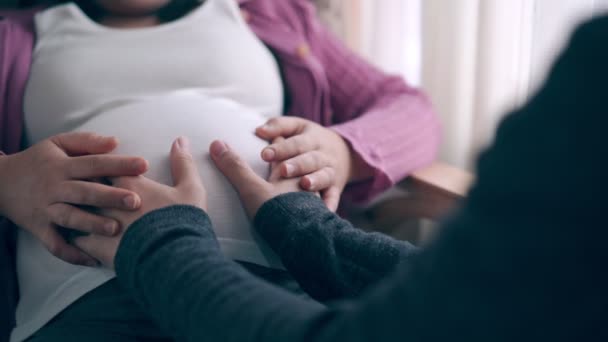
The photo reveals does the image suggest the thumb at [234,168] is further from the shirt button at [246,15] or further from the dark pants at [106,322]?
the shirt button at [246,15]

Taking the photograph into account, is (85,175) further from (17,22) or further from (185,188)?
(17,22)

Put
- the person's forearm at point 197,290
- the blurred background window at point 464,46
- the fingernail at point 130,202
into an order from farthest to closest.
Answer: the blurred background window at point 464,46 → the fingernail at point 130,202 → the person's forearm at point 197,290

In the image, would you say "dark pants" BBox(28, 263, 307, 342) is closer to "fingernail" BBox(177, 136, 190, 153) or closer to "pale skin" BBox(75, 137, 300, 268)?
"pale skin" BBox(75, 137, 300, 268)

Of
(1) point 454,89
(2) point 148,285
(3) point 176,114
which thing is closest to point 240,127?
(3) point 176,114

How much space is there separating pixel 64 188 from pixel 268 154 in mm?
251

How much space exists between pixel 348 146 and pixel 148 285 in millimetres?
448

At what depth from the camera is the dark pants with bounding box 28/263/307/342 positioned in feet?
1.99

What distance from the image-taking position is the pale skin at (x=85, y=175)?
0.62 m

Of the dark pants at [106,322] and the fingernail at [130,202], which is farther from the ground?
the fingernail at [130,202]

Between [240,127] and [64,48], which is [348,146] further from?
[64,48]

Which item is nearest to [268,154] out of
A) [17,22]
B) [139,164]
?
[139,164]

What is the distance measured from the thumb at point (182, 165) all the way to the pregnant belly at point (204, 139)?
0.8 inches

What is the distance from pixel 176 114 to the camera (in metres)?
0.75

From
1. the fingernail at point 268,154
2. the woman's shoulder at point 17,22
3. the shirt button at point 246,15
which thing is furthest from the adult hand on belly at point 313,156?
the woman's shoulder at point 17,22
